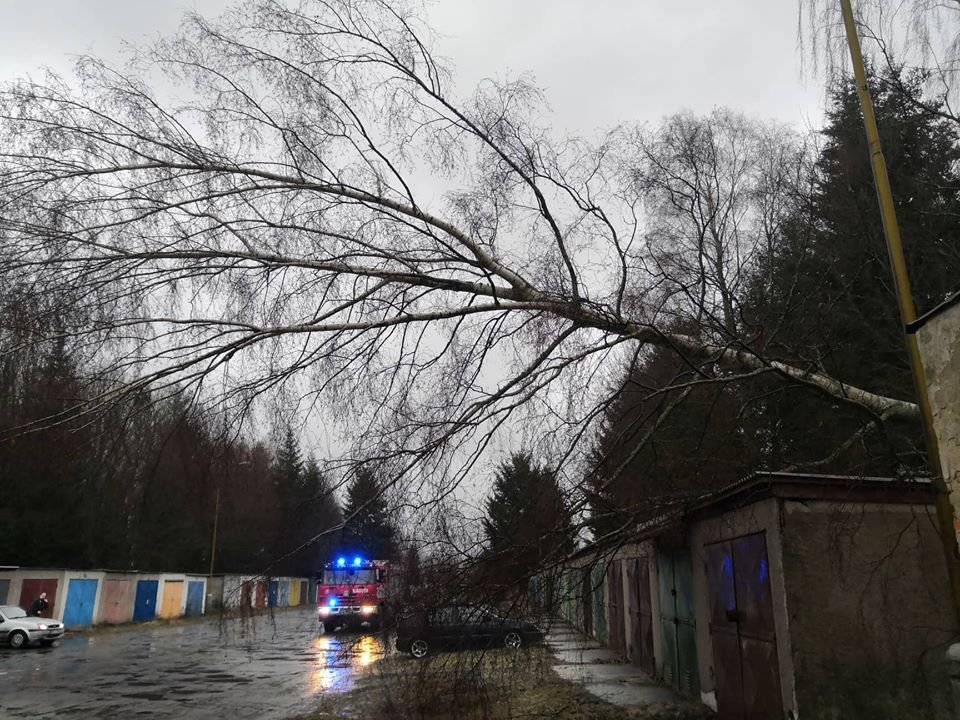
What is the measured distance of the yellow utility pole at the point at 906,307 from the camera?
196 inches

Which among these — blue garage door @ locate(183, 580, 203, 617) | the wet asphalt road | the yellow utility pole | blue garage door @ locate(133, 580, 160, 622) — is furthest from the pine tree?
blue garage door @ locate(183, 580, 203, 617)

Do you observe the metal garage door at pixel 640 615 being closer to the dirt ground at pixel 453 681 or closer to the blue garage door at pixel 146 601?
the dirt ground at pixel 453 681

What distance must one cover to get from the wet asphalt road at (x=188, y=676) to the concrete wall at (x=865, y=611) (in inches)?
179

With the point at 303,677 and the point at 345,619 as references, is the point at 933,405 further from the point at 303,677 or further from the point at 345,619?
the point at 345,619

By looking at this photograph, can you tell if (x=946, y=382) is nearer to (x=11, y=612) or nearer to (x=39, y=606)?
(x=11, y=612)

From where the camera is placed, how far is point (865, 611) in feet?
26.2

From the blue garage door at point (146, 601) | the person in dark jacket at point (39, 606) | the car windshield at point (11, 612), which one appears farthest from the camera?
the blue garage door at point (146, 601)

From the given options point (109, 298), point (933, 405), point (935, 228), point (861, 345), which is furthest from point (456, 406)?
point (861, 345)

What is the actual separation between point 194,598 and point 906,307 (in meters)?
48.5

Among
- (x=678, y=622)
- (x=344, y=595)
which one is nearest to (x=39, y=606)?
(x=344, y=595)

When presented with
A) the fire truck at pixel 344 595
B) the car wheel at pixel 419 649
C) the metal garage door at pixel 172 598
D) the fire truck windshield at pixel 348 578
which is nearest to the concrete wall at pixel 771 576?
the car wheel at pixel 419 649

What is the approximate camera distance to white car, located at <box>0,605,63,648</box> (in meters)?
24.3

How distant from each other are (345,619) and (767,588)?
74.2 ft

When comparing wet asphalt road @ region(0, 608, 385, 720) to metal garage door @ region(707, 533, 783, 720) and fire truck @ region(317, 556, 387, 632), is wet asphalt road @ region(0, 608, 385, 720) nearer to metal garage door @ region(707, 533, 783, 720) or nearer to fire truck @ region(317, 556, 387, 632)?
fire truck @ region(317, 556, 387, 632)
